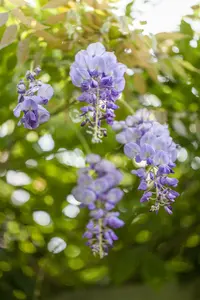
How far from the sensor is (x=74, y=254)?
0.99 meters

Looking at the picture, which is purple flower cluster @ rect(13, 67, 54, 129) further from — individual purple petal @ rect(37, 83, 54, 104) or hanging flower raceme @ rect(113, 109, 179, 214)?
hanging flower raceme @ rect(113, 109, 179, 214)

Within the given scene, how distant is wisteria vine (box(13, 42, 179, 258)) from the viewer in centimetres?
57

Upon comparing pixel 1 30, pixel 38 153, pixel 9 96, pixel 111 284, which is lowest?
pixel 111 284

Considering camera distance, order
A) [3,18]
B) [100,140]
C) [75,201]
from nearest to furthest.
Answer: [100,140] < [3,18] < [75,201]

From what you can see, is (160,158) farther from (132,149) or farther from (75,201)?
(75,201)

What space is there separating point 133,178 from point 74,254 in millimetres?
203

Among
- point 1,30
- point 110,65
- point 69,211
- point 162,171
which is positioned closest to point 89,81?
point 110,65

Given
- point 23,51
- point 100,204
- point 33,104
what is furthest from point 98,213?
point 23,51

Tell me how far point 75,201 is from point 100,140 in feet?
1.27

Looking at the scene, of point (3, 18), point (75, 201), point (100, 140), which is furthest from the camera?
point (75, 201)

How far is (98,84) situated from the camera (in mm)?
580

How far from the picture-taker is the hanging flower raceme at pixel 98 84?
22.7 inches

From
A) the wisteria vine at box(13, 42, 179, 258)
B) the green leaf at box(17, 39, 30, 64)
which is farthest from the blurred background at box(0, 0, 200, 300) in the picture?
the wisteria vine at box(13, 42, 179, 258)

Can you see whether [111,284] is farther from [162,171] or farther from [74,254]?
[162,171]
